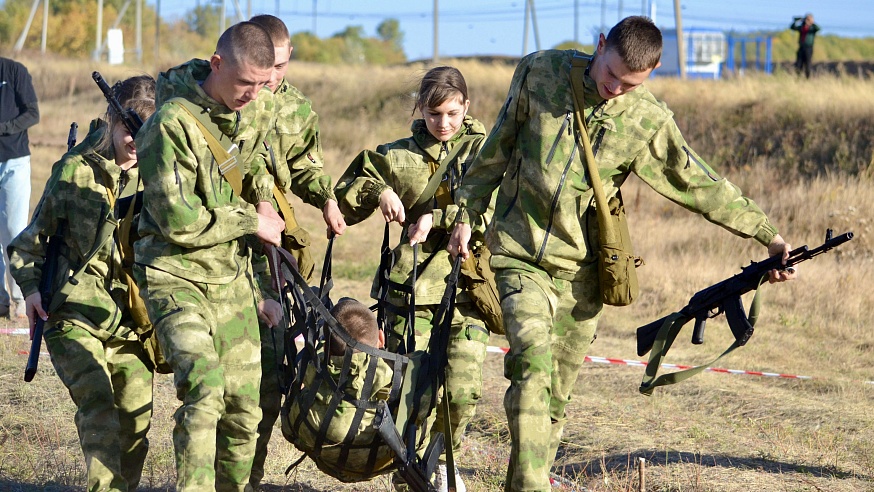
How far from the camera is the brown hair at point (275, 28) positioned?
5.49m

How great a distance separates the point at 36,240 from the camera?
4.91 metres

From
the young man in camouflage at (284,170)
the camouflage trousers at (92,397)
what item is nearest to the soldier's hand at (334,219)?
the young man in camouflage at (284,170)

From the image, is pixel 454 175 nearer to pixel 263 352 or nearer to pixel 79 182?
pixel 263 352

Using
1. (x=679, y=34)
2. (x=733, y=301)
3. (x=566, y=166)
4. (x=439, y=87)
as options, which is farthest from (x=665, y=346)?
(x=679, y=34)

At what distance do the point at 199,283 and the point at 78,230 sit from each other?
0.72 metres

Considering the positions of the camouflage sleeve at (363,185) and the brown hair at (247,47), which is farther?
the camouflage sleeve at (363,185)

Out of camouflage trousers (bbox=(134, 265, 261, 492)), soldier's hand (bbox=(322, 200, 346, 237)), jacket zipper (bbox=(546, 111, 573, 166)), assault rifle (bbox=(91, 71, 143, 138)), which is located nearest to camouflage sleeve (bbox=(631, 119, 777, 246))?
jacket zipper (bbox=(546, 111, 573, 166))

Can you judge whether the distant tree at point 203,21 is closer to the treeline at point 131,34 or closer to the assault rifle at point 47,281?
the treeline at point 131,34

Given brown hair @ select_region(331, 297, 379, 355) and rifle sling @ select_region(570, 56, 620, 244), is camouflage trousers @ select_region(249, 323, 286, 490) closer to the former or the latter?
brown hair @ select_region(331, 297, 379, 355)

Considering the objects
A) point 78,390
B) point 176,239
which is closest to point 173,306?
point 176,239

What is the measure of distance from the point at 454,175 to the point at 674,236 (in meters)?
9.08

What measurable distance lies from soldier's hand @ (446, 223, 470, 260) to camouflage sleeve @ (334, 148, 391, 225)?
2.20 feet

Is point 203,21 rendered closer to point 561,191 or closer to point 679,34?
point 679,34

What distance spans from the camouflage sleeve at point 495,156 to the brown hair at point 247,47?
45.1 inches
